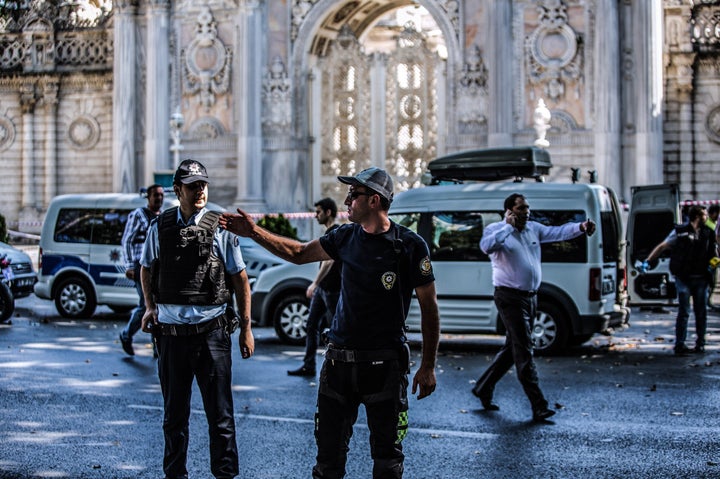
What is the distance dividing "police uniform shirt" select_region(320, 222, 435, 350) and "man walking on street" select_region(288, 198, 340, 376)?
17.1ft

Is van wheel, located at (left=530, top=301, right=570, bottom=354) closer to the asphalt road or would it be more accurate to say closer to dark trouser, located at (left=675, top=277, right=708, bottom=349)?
the asphalt road

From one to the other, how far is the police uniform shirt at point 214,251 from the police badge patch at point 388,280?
1245 mm

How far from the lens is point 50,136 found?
1248 inches

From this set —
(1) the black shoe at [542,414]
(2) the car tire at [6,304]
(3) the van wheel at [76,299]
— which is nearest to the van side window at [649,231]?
(3) the van wheel at [76,299]

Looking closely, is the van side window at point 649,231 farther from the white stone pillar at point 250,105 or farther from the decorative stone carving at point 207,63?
the decorative stone carving at point 207,63

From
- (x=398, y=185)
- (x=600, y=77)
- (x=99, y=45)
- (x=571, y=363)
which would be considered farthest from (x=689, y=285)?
(x=99, y=45)

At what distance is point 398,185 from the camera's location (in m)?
Answer: 27.5

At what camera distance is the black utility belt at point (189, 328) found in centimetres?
653

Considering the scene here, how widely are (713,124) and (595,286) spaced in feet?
48.0

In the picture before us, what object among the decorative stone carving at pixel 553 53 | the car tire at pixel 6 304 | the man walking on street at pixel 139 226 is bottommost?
the car tire at pixel 6 304

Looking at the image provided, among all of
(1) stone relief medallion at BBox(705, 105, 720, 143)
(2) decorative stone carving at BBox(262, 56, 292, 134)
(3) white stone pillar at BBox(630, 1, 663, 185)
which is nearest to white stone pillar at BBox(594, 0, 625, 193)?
(3) white stone pillar at BBox(630, 1, 663, 185)

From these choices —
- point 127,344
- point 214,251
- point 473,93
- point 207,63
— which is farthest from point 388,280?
point 207,63

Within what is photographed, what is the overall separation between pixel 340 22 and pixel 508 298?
67.2 ft

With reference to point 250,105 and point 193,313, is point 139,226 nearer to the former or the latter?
point 193,313
